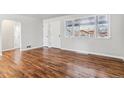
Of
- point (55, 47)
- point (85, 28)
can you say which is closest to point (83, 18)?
point (85, 28)

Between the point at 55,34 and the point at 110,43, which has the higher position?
the point at 55,34

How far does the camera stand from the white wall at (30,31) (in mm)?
Answer: 7881

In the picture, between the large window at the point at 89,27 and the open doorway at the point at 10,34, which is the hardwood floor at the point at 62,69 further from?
the open doorway at the point at 10,34

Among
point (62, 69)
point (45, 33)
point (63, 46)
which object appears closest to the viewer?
point (62, 69)

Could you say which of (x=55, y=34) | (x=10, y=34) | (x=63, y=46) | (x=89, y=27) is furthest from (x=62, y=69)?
(x=10, y=34)

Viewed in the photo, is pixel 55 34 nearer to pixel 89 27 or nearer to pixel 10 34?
pixel 10 34

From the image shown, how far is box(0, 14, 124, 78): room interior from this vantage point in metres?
3.80

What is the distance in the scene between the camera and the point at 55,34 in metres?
8.99

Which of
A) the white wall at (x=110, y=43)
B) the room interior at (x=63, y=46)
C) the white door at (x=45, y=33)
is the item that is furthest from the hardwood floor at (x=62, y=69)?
the white door at (x=45, y=33)

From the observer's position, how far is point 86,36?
21.6 ft

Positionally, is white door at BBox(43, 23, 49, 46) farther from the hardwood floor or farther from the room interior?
A: the hardwood floor

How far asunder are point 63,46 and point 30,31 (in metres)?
2.35
